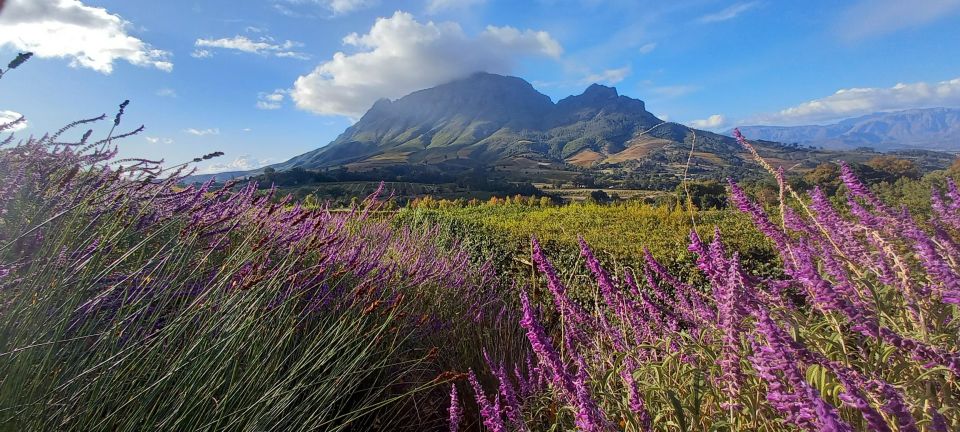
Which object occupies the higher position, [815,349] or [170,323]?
[170,323]

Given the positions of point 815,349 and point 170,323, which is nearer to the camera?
point 815,349

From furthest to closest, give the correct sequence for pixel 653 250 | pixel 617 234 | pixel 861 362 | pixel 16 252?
pixel 617 234 < pixel 653 250 < pixel 16 252 < pixel 861 362

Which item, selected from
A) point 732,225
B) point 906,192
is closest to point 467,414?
point 732,225

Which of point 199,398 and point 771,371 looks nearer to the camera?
point 771,371

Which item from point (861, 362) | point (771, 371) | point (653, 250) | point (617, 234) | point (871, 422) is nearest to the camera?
point (871, 422)

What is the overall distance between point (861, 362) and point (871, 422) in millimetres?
1057

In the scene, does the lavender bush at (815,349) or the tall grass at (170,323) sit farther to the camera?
the tall grass at (170,323)

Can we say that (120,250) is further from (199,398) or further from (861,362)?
(861,362)

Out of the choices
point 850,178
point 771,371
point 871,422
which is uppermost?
point 850,178

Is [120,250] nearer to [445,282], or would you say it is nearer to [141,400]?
[141,400]

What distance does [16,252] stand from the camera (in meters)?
2.08

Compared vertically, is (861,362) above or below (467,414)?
above

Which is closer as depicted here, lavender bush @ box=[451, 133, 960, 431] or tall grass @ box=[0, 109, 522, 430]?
lavender bush @ box=[451, 133, 960, 431]

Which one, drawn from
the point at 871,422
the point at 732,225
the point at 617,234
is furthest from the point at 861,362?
the point at 732,225
